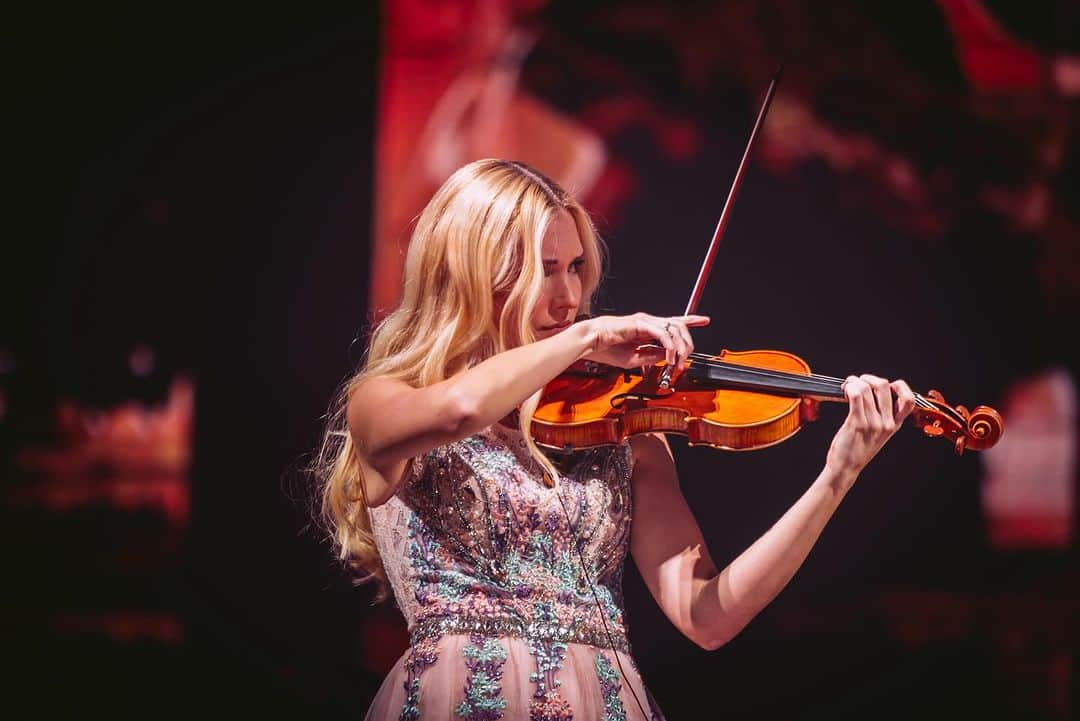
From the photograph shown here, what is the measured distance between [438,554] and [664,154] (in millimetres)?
1993

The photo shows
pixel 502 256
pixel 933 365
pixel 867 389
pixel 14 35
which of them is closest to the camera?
pixel 867 389

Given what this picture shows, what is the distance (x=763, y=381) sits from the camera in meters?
1.40

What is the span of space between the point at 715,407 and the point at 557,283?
0.27 meters

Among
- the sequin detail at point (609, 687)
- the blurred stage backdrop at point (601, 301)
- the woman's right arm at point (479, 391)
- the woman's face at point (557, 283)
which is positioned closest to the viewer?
the woman's right arm at point (479, 391)

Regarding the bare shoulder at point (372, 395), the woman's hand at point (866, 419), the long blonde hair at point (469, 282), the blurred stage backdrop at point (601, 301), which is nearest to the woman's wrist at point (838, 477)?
the woman's hand at point (866, 419)

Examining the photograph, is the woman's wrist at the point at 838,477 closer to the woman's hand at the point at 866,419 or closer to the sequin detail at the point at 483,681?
the woman's hand at the point at 866,419

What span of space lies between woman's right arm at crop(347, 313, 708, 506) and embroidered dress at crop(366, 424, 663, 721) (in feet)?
0.30

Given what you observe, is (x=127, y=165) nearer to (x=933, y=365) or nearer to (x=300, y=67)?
(x=300, y=67)

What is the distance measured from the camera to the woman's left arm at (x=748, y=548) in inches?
52.4

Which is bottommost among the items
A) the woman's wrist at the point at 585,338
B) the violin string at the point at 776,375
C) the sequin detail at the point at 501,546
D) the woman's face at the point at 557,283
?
the sequin detail at the point at 501,546

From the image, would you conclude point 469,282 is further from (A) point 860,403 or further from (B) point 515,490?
(A) point 860,403

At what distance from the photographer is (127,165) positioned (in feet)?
10.2

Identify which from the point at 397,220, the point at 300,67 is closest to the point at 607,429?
the point at 397,220

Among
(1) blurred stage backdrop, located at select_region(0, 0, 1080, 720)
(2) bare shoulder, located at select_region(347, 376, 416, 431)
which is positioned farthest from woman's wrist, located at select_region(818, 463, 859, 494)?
(1) blurred stage backdrop, located at select_region(0, 0, 1080, 720)
